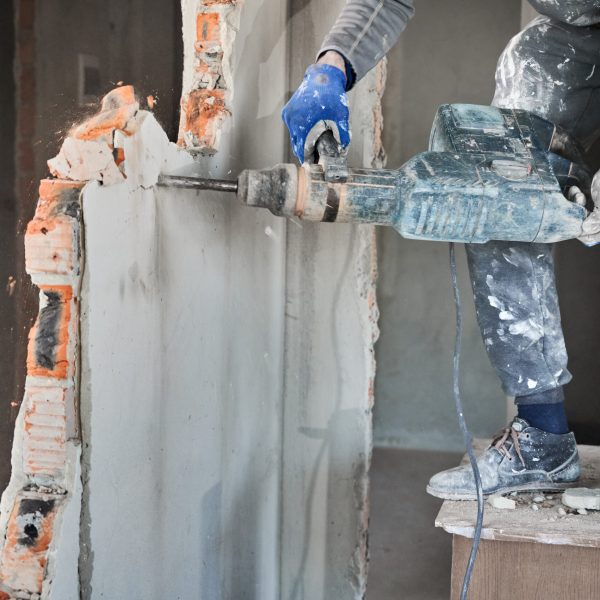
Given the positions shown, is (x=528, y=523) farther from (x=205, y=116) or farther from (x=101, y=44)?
(x=101, y=44)

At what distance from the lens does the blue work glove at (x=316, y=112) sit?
154 cm

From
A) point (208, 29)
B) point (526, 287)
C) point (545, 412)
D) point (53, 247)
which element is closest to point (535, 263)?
point (526, 287)

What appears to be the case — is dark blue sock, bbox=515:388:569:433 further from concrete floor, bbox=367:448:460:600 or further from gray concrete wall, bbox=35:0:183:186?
gray concrete wall, bbox=35:0:183:186

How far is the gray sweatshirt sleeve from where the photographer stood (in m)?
1.66

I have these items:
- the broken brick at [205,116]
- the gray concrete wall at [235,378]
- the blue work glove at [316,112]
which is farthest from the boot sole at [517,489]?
the broken brick at [205,116]

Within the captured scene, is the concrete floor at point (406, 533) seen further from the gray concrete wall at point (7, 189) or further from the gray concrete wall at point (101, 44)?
the gray concrete wall at point (101, 44)

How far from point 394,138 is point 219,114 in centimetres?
229

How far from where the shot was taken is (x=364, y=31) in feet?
5.51

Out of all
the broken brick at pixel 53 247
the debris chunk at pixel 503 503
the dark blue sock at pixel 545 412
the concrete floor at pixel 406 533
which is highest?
the broken brick at pixel 53 247

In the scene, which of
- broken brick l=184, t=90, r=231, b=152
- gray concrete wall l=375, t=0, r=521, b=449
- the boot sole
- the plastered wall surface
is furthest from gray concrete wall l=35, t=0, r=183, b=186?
the boot sole

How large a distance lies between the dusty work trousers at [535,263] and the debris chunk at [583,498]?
8.4 inches

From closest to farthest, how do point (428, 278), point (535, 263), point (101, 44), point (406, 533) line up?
point (535, 263) → point (101, 44) → point (406, 533) → point (428, 278)

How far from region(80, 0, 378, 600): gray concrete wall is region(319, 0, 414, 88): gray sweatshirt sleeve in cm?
29

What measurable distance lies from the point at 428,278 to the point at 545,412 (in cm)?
223
